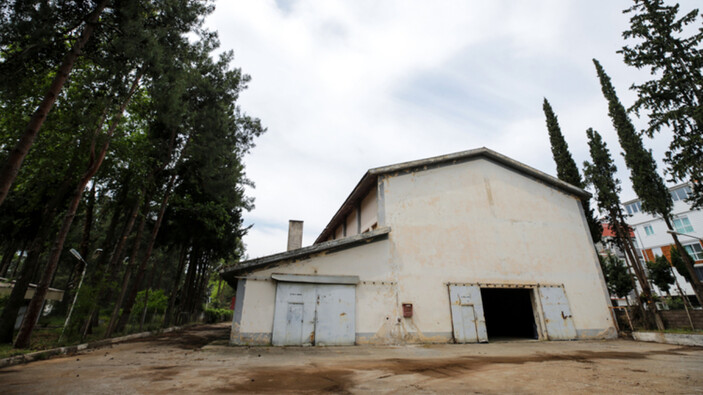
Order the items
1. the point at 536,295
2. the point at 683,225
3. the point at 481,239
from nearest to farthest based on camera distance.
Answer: the point at 536,295 < the point at 481,239 < the point at 683,225

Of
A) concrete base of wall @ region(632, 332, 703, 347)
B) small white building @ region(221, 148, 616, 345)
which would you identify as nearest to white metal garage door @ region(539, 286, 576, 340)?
small white building @ region(221, 148, 616, 345)

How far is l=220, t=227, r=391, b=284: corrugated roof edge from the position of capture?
34.1 feet

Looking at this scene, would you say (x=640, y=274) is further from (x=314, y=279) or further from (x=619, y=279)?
(x=314, y=279)

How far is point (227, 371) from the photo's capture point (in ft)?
19.1

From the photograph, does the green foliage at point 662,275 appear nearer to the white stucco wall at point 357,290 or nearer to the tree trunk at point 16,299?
the white stucco wall at point 357,290

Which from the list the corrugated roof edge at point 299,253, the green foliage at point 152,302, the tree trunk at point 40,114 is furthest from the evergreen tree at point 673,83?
the green foliage at point 152,302

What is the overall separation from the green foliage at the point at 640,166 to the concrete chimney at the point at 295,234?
21.0 metres

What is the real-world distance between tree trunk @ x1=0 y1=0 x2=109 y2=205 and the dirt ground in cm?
406

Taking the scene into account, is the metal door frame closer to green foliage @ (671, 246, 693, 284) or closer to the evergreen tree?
the evergreen tree

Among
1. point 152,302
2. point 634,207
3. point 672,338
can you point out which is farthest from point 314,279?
point 634,207

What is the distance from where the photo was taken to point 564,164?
1905 cm

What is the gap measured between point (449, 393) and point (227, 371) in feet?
13.9

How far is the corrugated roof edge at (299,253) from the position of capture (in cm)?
1040

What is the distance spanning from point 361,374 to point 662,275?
3814 centimetres
